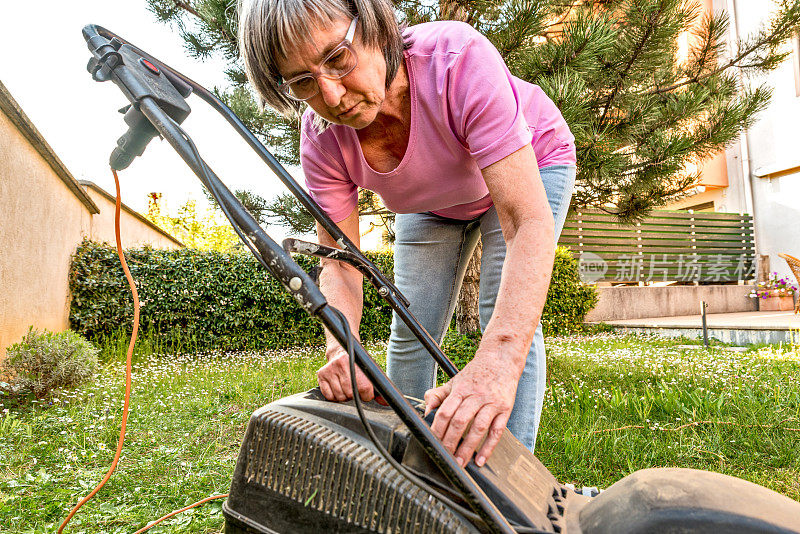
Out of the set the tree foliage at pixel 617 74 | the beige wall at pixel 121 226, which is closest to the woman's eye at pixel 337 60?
the tree foliage at pixel 617 74

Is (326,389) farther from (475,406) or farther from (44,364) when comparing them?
(44,364)

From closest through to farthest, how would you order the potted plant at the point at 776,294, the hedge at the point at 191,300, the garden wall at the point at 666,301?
the hedge at the point at 191,300
the garden wall at the point at 666,301
the potted plant at the point at 776,294

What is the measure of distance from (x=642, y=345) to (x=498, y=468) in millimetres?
5323

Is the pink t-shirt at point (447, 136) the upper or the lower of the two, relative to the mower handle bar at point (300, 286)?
A: upper

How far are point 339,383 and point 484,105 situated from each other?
688mm

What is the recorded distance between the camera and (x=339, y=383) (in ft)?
4.00

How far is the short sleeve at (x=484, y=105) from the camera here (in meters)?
1.26

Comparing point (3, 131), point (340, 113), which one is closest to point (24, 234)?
point (3, 131)

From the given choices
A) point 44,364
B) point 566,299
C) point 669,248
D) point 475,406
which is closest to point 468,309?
point 44,364

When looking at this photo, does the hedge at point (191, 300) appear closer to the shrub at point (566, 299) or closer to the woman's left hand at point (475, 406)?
the shrub at point (566, 299)

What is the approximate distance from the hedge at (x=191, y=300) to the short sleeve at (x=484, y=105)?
480 centimetres

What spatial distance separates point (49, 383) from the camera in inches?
143

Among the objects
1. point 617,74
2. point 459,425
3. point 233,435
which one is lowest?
point 233,435

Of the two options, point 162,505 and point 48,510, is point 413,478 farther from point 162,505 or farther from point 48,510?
point 48,510
